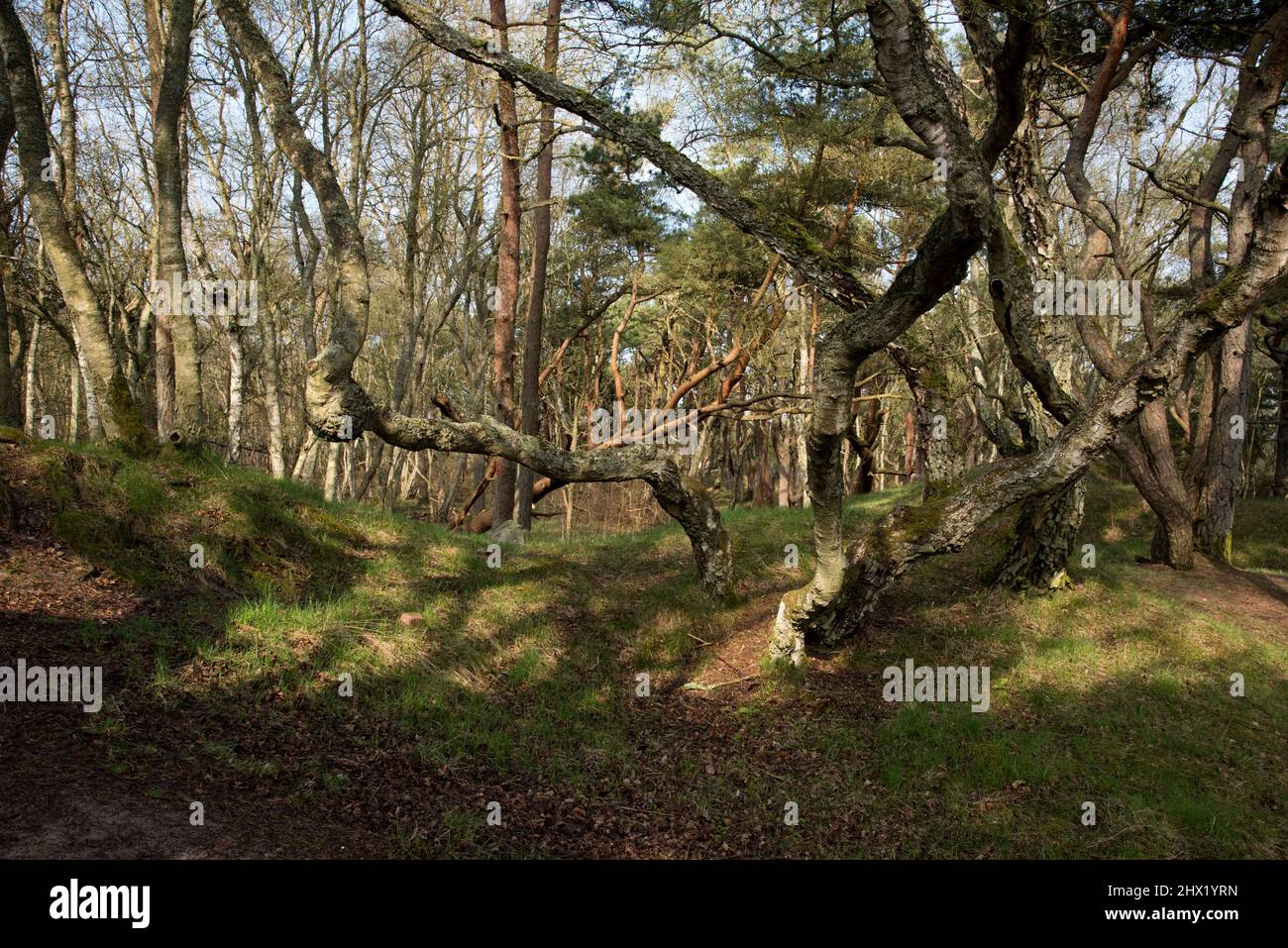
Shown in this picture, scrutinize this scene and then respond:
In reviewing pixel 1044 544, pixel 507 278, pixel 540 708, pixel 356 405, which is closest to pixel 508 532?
pixel 507 278

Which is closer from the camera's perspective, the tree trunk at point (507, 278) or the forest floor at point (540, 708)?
the forest floor at point (540, 708)

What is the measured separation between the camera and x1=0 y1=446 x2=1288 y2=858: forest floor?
4.37 metres

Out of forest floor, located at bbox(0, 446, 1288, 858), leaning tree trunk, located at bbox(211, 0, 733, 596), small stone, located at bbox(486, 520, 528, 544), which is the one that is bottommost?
forest floor, located at bbox(0, 446, 1288, 858)

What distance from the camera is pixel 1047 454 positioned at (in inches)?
258

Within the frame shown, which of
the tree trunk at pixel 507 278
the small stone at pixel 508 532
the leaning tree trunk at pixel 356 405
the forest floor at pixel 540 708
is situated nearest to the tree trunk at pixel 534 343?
the small stone at pixel 508 532

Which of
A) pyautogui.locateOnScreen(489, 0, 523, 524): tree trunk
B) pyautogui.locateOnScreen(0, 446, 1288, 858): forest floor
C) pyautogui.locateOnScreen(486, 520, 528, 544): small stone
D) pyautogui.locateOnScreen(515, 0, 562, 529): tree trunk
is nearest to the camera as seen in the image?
pyautogui.locateOnScreen(0, 446, 1288, 858): forest floor

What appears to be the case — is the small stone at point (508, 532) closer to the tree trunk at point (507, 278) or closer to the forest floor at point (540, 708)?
the tree trunk at point (507, 278)

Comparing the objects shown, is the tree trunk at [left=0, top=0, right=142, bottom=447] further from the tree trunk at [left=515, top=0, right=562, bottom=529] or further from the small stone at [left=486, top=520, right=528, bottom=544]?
the tree trunk at [left=515, top=0, right=562, bottom=529]

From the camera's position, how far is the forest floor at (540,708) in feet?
14.3

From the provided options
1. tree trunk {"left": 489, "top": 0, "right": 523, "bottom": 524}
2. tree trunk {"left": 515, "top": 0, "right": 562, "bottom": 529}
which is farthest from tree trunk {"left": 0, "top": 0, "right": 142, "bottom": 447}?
tree trunk {"left": 515, "top": 0, "right": 562, "bottom": 529}

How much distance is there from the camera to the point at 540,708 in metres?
6.26

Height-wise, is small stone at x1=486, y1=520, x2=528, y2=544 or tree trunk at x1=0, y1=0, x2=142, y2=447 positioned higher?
tree trunk at x1=0, y1=0, x2=142, y2=447

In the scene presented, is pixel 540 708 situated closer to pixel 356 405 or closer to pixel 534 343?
pixel 356 405

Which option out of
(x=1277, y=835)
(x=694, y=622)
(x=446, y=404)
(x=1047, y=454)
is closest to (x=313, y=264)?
(x=446, y=404)
